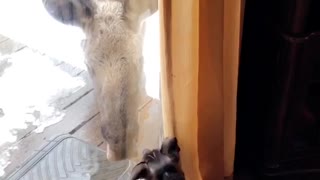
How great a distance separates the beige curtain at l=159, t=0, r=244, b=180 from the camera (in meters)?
1.01

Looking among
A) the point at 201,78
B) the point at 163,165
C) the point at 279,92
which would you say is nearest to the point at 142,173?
the point at 163,165

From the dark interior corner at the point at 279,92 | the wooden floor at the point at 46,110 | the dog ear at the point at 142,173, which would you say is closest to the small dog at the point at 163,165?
the dog ear at the point at 142,173

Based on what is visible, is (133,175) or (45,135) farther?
(45,135)

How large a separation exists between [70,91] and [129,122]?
210mm

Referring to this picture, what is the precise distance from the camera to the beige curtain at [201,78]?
3.30ft

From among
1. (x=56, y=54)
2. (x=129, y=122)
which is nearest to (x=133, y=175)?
(x=129, y=122)

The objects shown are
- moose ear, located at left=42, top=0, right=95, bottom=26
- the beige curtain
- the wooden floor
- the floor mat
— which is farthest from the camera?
the floor mat

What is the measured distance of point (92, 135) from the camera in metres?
1.42

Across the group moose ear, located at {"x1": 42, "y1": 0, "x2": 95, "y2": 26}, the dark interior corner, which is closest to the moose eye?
the dark interior corner

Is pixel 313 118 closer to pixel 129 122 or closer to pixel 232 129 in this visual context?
pixel 232 129

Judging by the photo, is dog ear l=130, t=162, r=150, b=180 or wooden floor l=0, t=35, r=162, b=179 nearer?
dog ear l=130, t=162, r=150, b=180

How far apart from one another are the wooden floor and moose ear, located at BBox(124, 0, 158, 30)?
0.71 ft

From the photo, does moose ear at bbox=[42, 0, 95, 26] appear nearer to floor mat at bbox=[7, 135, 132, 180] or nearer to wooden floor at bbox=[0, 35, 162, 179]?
wooden floor at bbox=[0, 35, 162, 179]

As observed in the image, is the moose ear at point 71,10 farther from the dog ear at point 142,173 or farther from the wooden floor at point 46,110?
the dog ear at point 142,173
